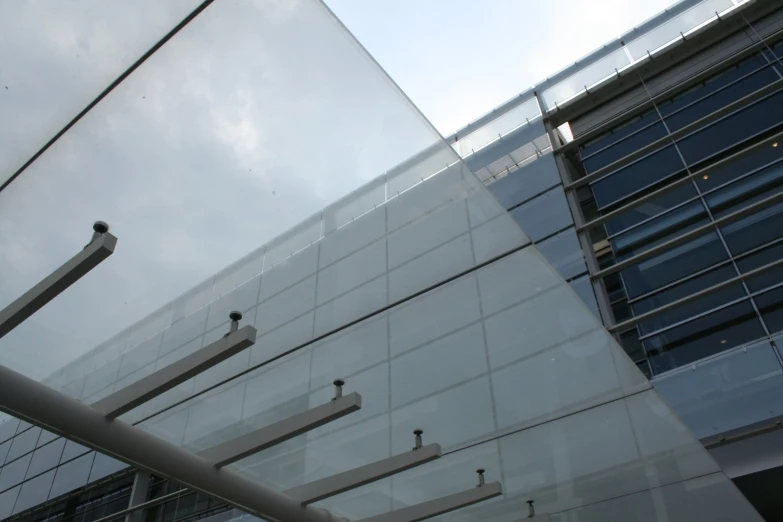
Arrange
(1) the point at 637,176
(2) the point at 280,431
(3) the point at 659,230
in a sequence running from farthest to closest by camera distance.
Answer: (1) the point at 637,176 → (3) the point at 659,230 → (2) the point at 280,431

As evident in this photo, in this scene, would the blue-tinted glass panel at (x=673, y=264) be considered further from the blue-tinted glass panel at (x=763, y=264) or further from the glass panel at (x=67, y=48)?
the glass panel at (x=67, y=48)

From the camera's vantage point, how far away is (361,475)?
502cm

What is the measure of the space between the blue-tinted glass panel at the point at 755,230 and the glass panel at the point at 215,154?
11.8m

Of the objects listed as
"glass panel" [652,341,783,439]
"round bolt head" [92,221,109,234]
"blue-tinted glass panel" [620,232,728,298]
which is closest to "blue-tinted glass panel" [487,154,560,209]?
"blue-tinted glass panel" [620,232,728,298]

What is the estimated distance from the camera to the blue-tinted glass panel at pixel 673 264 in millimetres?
14695

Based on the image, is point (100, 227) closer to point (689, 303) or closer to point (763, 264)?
point (689, 303)

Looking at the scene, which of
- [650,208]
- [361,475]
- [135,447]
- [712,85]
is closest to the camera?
[135,447]

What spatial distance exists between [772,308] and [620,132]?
726cm

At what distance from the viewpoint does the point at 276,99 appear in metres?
4.32

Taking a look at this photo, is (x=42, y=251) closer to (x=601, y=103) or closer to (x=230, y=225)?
(x=230, y=225)

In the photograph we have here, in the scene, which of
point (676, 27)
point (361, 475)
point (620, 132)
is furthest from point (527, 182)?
point (361, 475)

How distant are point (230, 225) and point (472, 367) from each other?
203 cm

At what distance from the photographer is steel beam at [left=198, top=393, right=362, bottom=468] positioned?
4516 mm

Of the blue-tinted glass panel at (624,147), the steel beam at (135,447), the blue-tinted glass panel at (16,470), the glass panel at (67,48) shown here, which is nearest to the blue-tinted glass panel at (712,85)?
the blue-tinted glass panel at (624,147)
